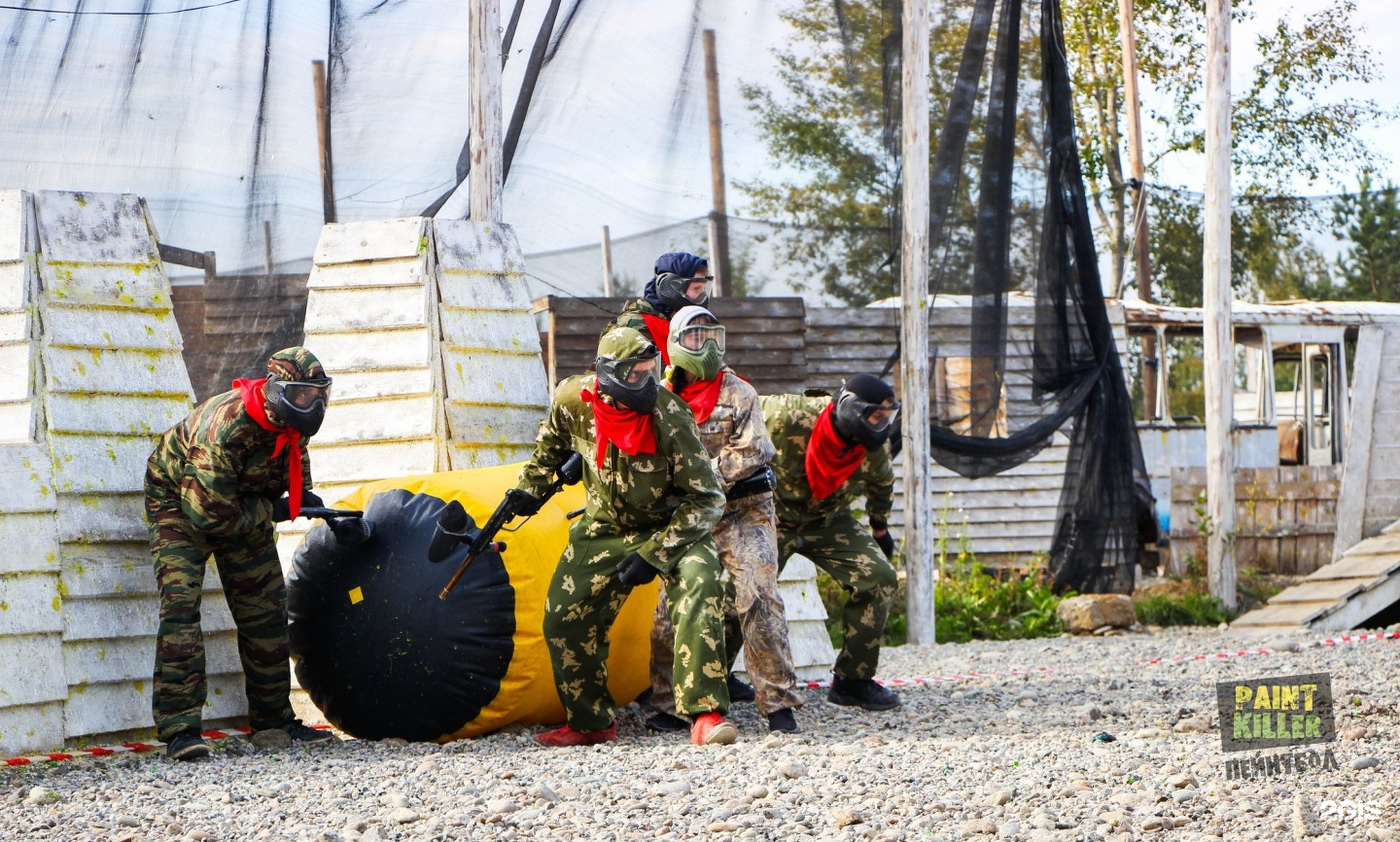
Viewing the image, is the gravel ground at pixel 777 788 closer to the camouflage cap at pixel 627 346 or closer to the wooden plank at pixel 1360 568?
the camouflage cap at pixel 627 346

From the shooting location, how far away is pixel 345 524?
5.81 meters

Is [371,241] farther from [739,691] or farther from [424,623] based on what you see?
[739,691]

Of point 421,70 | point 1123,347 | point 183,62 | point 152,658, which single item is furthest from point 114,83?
point 1123,347

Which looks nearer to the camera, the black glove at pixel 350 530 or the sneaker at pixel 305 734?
the black glove at pixel 350 530

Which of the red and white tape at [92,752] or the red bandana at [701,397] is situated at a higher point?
the red bandana at [701,397]

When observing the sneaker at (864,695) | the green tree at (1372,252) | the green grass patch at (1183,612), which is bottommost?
the green grass patch at (1183,612)

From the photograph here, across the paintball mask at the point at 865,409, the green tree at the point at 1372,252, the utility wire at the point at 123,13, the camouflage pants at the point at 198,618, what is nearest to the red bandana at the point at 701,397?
the paintball mask at the point at 865,409

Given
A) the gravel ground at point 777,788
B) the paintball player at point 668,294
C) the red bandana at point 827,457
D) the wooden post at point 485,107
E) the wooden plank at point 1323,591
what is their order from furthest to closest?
the wooden plank at point 1323,591 → the wooden post at point 485,107 → the paintball player at point 668,294 → the red bandana at point 827,457 → the gravel ground at point 777,788

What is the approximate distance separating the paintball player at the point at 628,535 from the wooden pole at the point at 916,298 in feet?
14.3

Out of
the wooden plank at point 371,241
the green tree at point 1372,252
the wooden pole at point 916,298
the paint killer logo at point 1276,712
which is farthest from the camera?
the green tree at point 1372,252

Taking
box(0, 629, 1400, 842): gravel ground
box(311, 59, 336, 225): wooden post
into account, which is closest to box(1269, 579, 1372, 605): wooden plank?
box(0, 629, 1400, 842): gravel ground

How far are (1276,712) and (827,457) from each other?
269 centimetres

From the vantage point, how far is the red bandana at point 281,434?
567 centimetres

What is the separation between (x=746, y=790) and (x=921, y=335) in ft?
18.9
